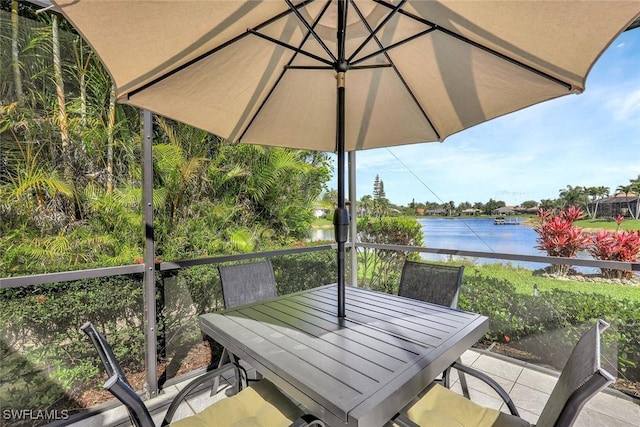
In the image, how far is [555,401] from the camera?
112 cm

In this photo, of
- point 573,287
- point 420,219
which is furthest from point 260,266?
point 573,287

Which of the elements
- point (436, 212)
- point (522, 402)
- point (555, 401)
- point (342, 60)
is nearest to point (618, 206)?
point (436, 212)

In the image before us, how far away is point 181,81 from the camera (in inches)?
71.3

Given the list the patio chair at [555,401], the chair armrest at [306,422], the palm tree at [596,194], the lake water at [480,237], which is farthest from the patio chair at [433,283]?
the palm tree at [596,194]

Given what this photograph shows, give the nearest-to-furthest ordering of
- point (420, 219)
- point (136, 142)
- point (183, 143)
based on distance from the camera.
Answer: point (136, 142)
point (183, 143)
point (420, 219)

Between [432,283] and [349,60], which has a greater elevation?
[349,60]

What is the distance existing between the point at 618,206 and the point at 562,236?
0.64 meters

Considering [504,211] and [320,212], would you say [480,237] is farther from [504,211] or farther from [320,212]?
[320,212]

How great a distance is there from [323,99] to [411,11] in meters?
0.91

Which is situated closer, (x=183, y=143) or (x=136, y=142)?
(x=136, y=142)

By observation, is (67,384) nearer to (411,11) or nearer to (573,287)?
(411,11)

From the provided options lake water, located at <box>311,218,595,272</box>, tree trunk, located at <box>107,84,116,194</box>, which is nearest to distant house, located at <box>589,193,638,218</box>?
lake water, located at <box>311,218,595,272</box>

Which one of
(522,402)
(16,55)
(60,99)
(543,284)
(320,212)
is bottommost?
(522,402)

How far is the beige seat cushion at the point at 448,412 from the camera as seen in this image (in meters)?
1.48
